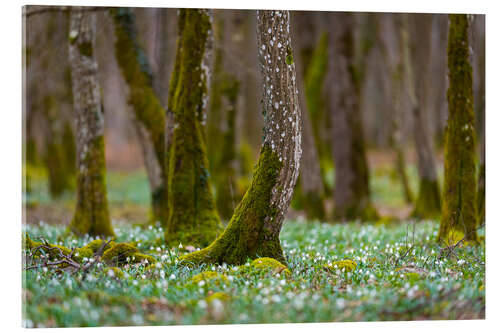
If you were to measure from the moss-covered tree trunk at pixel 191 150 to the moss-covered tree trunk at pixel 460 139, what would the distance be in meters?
3.83

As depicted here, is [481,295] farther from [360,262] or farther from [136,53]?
[136,53]

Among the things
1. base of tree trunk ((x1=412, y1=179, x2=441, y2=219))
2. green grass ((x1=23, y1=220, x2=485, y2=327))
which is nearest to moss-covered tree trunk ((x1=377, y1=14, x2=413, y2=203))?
base of tree trunk ((x1=412, y1=179, x2=441, y2=219))

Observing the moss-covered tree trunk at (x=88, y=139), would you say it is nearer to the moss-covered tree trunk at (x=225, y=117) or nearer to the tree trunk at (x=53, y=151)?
the moss-covered tree trunk at (x=225, y=117)

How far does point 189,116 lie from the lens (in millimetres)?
8477

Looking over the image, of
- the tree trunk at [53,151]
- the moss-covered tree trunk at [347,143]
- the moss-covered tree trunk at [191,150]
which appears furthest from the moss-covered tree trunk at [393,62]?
the tree trunk at [53,151]

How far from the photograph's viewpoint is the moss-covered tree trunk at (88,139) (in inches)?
378

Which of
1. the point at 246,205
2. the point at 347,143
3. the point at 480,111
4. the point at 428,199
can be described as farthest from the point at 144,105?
the point at 428,199

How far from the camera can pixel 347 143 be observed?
14.1 m

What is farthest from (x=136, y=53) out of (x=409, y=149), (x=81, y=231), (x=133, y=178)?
(x=409, y=149)

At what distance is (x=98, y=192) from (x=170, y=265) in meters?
3.33

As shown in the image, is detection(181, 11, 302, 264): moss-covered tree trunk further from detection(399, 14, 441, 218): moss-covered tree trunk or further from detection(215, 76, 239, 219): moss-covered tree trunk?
detection(399, 14, 441, 218): moss-covered tree trunk

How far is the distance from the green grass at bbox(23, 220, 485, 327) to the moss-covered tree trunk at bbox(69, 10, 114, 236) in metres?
2.92

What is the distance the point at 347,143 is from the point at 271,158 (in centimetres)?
776

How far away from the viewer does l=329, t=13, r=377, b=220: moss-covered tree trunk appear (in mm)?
13930
